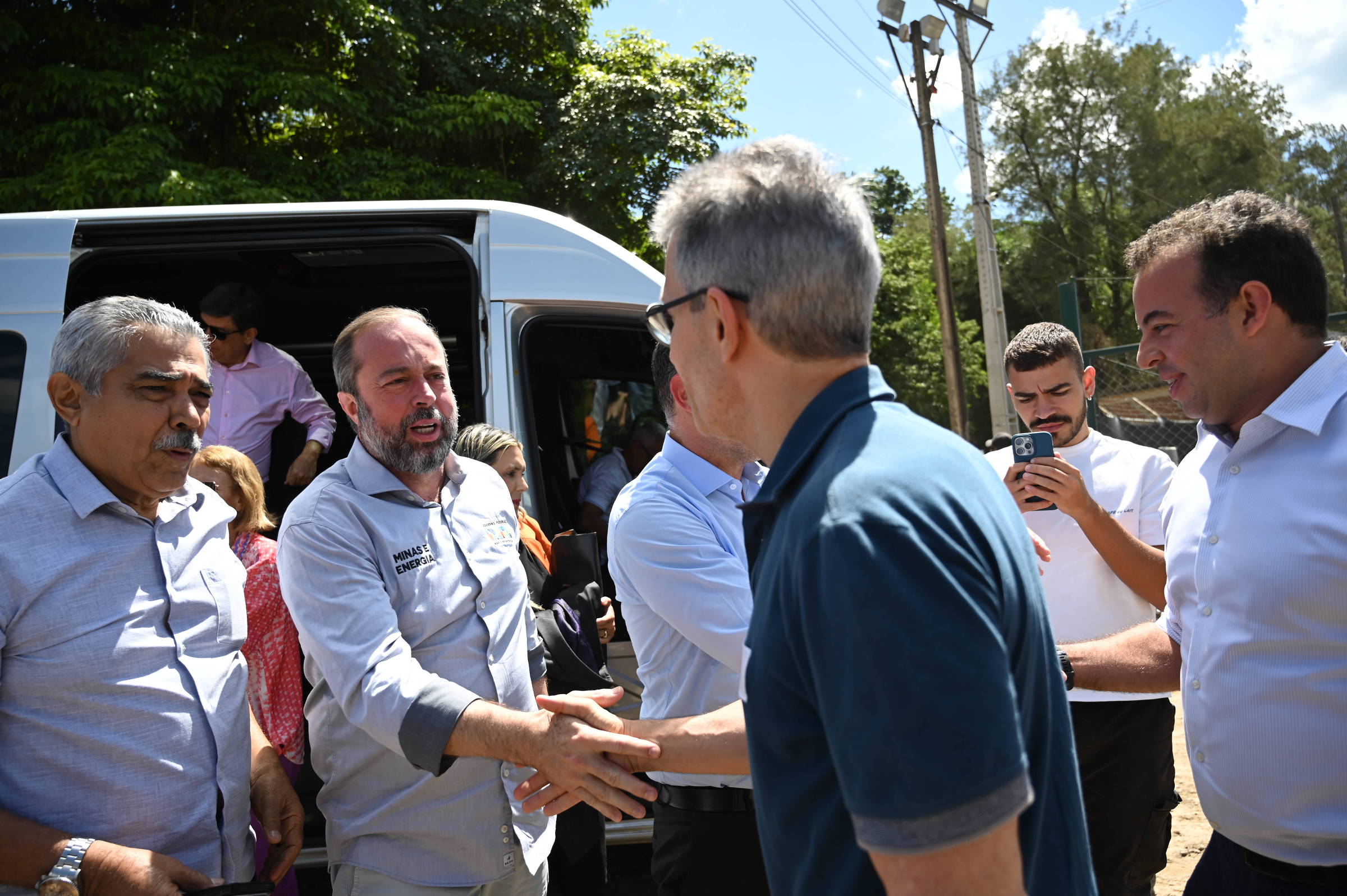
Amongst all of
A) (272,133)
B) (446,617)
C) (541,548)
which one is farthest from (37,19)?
(446,617)

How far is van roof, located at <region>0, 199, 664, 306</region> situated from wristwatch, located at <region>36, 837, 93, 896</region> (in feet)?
8.84

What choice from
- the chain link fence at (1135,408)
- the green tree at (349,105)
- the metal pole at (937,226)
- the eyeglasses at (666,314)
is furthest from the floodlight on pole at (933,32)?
the eyeglasses at (666,314)

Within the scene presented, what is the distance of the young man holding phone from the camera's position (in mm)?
3096

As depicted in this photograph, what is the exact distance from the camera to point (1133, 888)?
3240mm

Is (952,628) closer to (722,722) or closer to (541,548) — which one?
(722,722)

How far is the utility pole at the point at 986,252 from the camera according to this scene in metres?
15.7

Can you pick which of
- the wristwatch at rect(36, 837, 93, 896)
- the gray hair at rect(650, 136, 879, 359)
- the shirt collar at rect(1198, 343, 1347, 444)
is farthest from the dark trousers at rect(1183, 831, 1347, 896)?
the wristwatch at rect(36, 837, 93, 896)

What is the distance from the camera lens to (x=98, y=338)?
2.18 meters

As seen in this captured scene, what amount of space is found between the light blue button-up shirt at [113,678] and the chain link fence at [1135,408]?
6.59m

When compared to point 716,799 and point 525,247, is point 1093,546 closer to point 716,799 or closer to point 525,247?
point 716,799

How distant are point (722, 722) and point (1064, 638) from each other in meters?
1.88

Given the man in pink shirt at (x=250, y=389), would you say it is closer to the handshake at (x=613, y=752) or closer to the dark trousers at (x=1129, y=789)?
the handshake at (x=613, y=752)

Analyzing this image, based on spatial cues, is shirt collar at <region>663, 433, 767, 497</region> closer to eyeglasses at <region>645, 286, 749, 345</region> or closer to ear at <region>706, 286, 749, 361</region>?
eyeglasses at <region>645, 286, 749, 345</region>

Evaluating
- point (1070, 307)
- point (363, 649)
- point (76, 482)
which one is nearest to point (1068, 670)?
point (363, 649)
